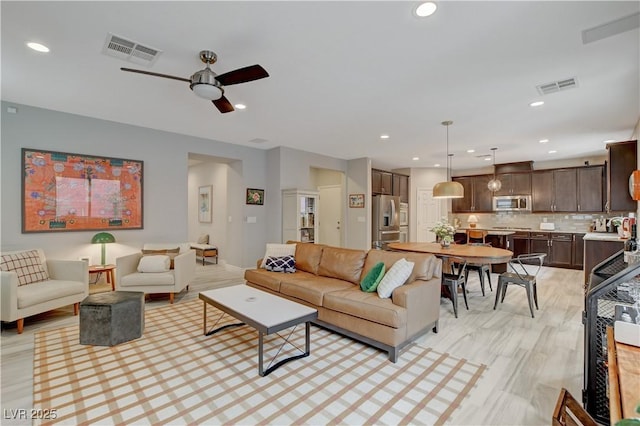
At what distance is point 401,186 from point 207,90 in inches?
278

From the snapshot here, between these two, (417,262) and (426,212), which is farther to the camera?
(426,212)

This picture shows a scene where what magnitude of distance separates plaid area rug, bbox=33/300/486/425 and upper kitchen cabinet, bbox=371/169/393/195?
17.4 feet

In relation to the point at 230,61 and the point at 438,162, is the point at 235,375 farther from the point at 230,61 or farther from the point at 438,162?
the point at 438,162

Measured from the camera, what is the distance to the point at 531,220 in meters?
7.95

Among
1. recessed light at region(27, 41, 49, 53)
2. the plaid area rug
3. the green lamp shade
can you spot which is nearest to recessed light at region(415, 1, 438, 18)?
the plaid area rug

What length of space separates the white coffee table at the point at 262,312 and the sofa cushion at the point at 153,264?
149 centimetres

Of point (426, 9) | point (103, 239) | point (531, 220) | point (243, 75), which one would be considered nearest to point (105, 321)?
point (103, 239)

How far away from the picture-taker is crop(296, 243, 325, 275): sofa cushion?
4.10 meters

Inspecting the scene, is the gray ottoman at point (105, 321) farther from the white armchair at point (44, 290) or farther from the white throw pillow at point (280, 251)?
the white throw pillow at point (280, 251)

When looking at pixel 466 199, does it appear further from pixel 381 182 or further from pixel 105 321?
pixel 105 321

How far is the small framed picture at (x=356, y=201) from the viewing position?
7.49 m

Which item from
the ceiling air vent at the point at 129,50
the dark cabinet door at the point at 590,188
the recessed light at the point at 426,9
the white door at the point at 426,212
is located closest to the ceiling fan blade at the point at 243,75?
the ceiling air vent at the point at 129,50

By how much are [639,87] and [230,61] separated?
174 inches

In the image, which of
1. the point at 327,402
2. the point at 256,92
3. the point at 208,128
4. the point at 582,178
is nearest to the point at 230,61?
the point at 256,92
